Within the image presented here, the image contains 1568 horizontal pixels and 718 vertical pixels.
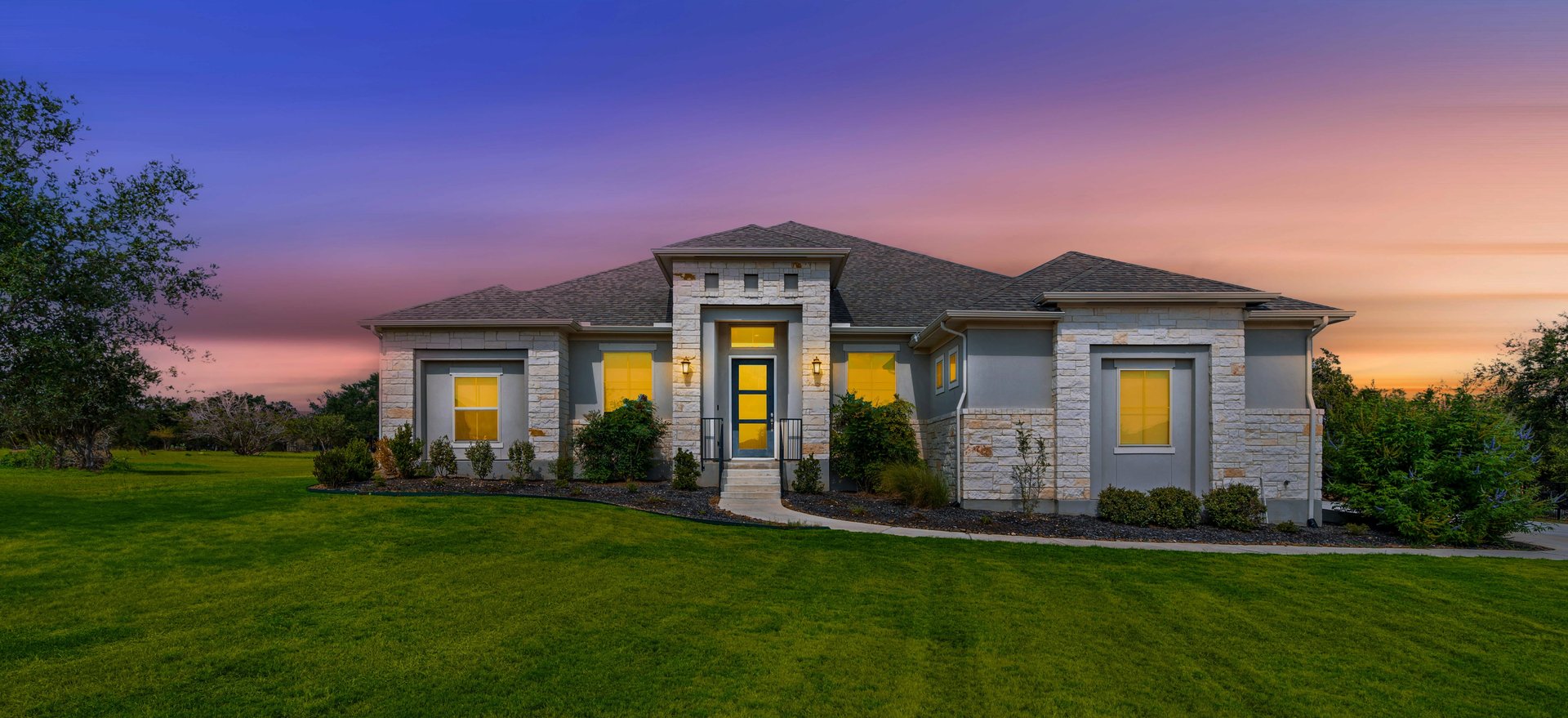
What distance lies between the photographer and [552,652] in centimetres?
614

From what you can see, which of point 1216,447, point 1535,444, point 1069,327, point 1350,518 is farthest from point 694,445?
point 1535,444

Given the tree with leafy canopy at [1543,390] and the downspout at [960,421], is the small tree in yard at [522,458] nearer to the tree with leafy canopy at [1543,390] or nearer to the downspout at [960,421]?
Result: the downspout at [960,421]

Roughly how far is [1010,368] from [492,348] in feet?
31.9

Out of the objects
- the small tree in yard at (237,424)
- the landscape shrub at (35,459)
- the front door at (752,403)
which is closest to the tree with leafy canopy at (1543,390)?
the front door at (752,403)

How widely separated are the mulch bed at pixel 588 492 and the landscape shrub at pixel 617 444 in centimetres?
28

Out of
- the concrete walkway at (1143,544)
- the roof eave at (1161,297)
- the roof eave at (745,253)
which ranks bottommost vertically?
the concrete walkway at (1143,544)

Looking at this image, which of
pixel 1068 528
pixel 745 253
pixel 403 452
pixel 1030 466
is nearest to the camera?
pixel 1068 528

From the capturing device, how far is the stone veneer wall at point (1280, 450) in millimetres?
13961

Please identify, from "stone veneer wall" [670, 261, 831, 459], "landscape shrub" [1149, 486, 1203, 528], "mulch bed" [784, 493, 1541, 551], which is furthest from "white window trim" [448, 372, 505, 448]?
"landscape shrub" [1149, 486, 1203, 528]

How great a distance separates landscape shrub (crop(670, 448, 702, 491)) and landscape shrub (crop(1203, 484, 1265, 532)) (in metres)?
8.61

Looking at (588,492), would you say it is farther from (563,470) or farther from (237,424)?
(237,424)

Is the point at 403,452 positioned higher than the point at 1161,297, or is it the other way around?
the point at 1161,297

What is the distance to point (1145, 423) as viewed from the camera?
14.2 meters

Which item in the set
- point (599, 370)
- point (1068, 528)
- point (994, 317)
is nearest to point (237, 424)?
point (599, 370)
